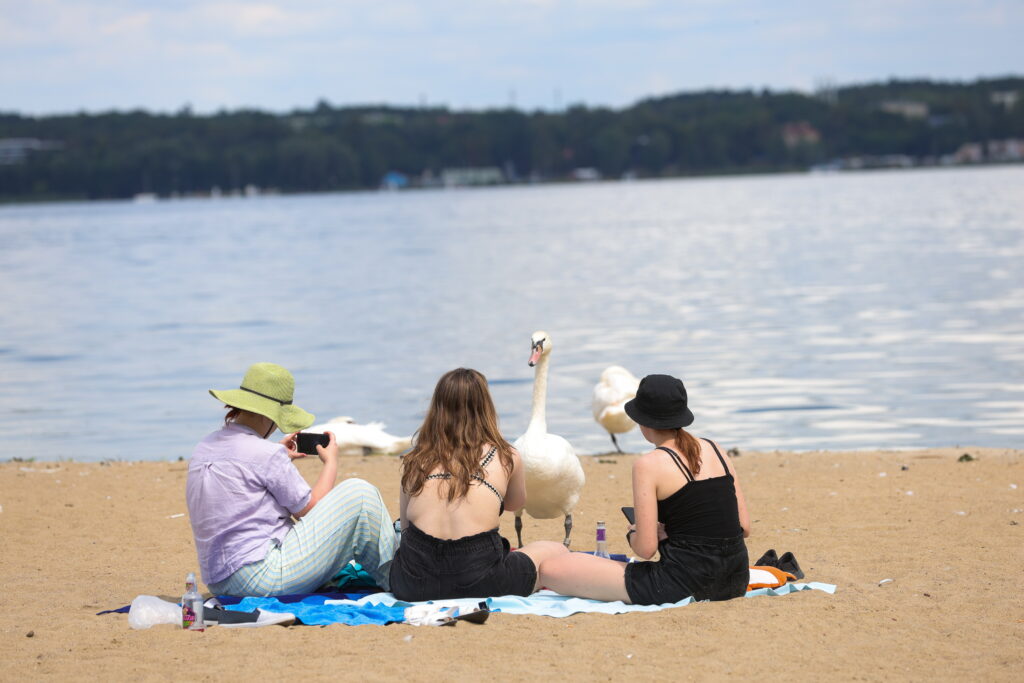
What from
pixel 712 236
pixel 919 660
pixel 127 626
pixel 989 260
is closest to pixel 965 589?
pixel 919 660

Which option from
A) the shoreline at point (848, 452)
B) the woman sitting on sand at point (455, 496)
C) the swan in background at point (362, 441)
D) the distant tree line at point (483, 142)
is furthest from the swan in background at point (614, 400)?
the distant tree line at point (483, 142)

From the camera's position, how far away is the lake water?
597 inches

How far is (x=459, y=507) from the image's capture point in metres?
6.27

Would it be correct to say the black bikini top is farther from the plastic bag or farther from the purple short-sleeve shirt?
the plastic bag

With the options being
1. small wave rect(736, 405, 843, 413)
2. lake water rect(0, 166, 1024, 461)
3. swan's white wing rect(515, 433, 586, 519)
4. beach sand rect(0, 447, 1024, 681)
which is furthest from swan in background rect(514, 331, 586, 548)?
small wave rect(736, 405, 843, 413)

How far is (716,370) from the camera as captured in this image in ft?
60.6

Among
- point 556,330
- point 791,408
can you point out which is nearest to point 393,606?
point 791,408

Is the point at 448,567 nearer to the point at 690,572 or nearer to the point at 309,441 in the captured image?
the point at 309,441

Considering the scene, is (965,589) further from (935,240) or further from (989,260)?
(935,240)

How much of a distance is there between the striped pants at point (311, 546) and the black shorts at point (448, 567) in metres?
0.26

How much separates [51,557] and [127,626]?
2168mm

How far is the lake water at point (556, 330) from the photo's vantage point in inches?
597

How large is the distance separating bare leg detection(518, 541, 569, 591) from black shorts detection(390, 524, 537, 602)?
24cm

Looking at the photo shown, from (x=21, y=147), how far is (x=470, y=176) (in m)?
61.0
